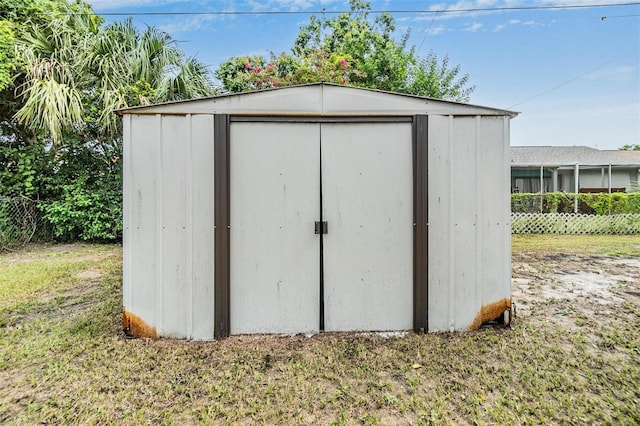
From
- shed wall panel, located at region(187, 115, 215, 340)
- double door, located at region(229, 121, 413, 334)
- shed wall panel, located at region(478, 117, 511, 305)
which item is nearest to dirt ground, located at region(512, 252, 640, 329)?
shed wall panel, located at region(478, 117, 511, 305)

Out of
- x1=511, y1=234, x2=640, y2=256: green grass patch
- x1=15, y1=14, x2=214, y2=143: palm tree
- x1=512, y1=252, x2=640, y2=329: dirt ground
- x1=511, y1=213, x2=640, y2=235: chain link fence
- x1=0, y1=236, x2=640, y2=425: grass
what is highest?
x1=15, y1=14, x2=214, y2=143: palm tree

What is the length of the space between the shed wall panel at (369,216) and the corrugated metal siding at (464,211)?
22cm

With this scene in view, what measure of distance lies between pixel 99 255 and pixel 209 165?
5.19m

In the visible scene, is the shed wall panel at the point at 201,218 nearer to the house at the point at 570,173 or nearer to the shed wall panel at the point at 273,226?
the shed wall panel at the point at 273,226

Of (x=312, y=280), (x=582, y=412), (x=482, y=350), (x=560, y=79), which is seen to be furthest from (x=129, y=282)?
(x=560, y=79)

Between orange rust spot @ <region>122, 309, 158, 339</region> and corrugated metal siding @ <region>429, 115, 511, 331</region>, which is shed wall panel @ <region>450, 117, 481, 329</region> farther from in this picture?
orange rust spot @ <region>122, 309, 158, 339</region>

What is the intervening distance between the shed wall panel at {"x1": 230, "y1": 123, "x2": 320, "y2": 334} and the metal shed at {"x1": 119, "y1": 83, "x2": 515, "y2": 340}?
0.01 m

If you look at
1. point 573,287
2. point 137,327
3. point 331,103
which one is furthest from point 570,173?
point 137,327

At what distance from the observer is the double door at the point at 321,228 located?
2842 millimetres

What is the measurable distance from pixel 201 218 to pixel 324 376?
1553mm

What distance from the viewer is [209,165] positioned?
2.76 metres

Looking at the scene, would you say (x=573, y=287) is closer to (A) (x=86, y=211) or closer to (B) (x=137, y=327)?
(B) (x=137, y=327)

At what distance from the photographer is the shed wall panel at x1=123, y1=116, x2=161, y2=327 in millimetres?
2719

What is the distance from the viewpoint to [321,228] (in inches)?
113
